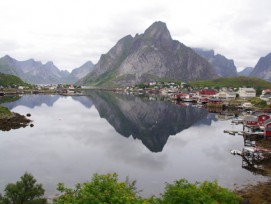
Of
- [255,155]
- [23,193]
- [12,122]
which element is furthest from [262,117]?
[23,193]

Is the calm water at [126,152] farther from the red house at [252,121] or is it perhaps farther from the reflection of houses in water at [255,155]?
the red house at [252,121]

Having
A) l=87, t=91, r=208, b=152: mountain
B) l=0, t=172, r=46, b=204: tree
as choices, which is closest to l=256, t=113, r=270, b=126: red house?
l=87, t=91, r=208, b=152: mountain

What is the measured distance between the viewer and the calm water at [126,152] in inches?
2383

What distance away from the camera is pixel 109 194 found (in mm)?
23734

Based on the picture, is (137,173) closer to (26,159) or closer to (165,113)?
(26,159)

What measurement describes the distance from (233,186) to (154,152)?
31158 millimetres

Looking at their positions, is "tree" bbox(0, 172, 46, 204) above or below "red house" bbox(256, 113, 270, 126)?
above

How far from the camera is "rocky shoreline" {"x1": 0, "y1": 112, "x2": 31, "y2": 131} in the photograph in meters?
109

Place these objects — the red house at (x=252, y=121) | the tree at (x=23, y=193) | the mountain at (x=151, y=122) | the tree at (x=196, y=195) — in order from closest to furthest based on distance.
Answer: the tree at (x=196, y=195)
the tree at (x=23, y=193)
the mountain at (x=151, y=122)
the red house at (x=252, y=121)

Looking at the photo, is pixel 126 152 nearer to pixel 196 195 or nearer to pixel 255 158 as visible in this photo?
pixel 255 158

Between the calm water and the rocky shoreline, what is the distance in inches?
190

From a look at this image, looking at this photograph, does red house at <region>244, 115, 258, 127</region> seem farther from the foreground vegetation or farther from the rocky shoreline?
the foreground vegetation

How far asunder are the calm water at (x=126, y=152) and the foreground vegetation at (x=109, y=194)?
1636 cm

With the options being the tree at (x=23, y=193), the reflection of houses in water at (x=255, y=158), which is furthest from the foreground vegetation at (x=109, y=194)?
the reflection of houses in water at (x=255, y=158)
